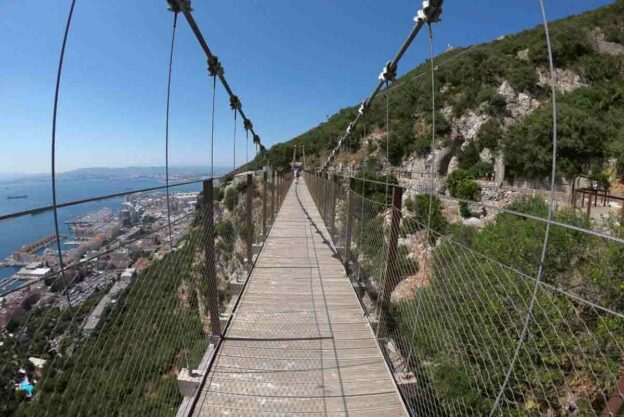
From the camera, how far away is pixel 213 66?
155 inches

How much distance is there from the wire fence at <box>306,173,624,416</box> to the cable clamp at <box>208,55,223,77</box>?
212 centimetres

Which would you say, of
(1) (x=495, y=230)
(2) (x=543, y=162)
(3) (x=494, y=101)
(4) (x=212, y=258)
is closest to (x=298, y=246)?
(4) (x=212, y=258)

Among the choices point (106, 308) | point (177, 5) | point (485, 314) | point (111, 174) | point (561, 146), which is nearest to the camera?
point (106, 308)

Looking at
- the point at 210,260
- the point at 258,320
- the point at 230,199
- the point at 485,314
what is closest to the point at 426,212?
the point at 485,314

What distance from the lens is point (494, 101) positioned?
27.3 meters

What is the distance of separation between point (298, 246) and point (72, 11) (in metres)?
4.28

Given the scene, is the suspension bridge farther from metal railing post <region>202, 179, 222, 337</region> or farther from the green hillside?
the green hillside

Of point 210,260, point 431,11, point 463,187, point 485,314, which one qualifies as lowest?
point 485,314

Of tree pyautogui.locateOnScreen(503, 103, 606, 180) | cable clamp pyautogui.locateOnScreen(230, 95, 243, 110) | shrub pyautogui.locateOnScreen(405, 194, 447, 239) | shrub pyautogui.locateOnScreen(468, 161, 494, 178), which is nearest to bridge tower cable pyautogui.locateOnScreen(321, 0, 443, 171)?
cable clamp pyautogui.locateOnScreen(230, 95, 243, 110)

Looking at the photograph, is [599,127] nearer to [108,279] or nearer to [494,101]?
[494,101]

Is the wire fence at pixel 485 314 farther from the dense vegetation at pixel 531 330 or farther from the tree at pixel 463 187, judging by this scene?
the tree at pixel 463 187

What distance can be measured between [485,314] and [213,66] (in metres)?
5.44

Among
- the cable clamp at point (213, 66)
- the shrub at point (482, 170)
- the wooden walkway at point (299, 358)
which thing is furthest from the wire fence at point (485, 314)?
the shrub at point (482, 170)

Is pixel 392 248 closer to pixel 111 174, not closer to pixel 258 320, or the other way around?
pixel 258 320
